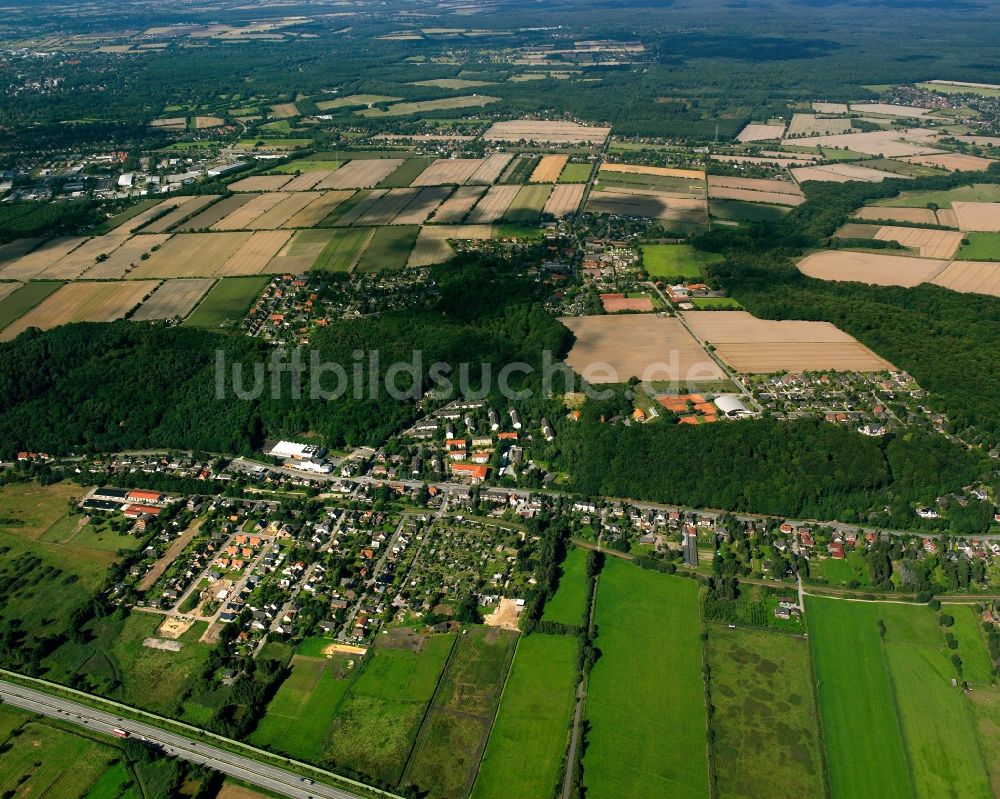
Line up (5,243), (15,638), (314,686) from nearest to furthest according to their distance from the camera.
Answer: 1. (314,686)
2. (15,638)
3. (5,243)

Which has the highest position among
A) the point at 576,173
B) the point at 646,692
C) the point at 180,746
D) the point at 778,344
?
the point at 576,173

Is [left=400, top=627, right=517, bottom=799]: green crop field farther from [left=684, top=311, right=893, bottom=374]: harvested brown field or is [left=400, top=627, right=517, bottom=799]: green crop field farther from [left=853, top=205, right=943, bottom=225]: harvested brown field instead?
[left=853, top=205, right=943, bottom=225]: harvested brown field

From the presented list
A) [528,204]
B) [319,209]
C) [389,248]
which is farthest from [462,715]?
[319,209]

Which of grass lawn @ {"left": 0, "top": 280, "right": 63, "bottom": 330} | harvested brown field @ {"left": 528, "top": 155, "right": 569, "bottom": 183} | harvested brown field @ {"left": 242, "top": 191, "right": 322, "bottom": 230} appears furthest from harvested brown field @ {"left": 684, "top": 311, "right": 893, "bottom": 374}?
grass lawn @ {"left": 0, "top": 280, "right": 63, "bottom": 330}

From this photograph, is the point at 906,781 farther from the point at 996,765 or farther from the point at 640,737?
the point at 640,737

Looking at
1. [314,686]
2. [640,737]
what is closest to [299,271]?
[314,686]

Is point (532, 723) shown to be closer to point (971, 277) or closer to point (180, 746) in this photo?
point (180, 746)

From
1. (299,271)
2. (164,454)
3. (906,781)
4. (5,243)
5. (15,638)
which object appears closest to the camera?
(906,781)
